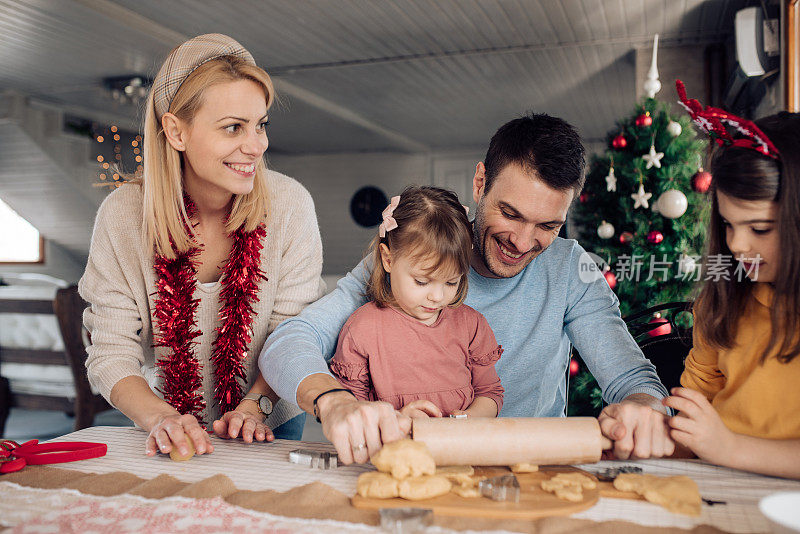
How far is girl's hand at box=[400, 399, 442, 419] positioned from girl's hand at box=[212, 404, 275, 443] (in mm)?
295

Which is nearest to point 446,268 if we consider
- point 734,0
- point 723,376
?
point 723,376

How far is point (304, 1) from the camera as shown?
4.21 m

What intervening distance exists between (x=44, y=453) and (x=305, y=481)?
517 millimetres

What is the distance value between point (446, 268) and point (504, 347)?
0.34 meters

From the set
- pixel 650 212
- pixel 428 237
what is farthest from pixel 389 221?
pixel 650 212

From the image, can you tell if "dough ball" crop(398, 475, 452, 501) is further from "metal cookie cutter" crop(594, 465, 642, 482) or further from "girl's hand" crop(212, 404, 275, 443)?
"girl's hand" crop(212, 404, 275, 443)

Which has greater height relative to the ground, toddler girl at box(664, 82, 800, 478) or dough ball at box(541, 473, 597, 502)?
toddler girl at box(664, 82, 800, 478)

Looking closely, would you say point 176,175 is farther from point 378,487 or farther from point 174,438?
point 378,487

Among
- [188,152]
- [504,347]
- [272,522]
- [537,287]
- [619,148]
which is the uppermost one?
[619,148]

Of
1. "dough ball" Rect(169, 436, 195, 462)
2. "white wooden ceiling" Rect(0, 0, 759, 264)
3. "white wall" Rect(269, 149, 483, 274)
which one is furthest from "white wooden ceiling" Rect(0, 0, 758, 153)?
"white wall" Rect(269, 149, 483, 274)

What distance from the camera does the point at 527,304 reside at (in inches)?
65.9

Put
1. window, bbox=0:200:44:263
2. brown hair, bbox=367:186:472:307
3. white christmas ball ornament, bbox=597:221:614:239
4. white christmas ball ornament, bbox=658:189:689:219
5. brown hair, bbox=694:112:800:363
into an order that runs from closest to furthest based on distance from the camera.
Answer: brown hair, bbox=694:112:800:363, brown hair, bbox=367:186:472:307, white christmas ball ornament, bbox=658:189:689:219, white christmas ball ornament, bbox=597:221:614:239, window, bbox=0:200:44:263

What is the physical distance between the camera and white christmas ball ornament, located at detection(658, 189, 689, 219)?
3.04m

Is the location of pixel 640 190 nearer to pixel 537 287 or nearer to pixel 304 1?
pixel 537 287
